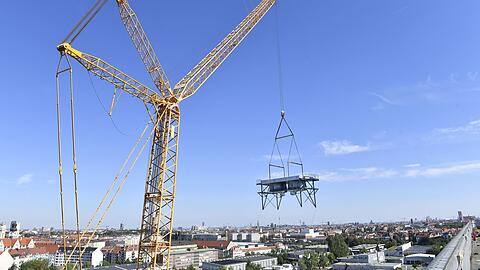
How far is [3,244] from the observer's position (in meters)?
96.5

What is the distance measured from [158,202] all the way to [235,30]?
1562cm

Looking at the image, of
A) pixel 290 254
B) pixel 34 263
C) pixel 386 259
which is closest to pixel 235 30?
pixel 34 263

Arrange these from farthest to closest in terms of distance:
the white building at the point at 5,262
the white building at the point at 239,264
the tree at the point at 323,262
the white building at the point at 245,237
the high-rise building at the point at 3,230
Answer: the white building at the point at 245,237
the high-rise building at the point at 3,230
the white building at the point at 5,262
the white building at the point at 239,264
the tree at the point at 323,262

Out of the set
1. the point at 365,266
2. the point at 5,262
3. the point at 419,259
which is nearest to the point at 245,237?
the point at 419,259

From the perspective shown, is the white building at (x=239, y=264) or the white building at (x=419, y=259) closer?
the white building at (x=419, y=259)

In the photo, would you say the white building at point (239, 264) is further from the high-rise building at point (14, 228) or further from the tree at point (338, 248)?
the high-rise building at point (14, 228)

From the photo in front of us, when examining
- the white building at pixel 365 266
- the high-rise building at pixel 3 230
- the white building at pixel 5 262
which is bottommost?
the white building at pixel 365 266

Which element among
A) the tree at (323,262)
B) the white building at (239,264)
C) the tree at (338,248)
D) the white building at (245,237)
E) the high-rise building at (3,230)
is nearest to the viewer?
the tree at (323,262)

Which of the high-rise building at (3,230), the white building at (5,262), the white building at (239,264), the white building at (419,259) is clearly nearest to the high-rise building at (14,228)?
the high-rise building at (3,230)

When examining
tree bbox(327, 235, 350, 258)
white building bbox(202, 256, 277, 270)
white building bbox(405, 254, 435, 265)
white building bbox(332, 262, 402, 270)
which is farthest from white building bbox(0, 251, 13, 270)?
white building bbox(405, 254, 435, 265)

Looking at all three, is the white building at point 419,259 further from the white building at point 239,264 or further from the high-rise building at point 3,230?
the high-rise building at point 3,230

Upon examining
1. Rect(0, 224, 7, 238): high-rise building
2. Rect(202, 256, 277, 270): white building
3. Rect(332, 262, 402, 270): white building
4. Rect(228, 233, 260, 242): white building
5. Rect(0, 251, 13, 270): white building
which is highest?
Rect(0, 224, 7, 238): high-rise building

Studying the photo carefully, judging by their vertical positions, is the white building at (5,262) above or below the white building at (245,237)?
above

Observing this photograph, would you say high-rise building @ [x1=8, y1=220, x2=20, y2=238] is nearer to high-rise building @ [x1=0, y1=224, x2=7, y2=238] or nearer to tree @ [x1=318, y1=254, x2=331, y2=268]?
high-rise building @ [x1=0, y1=224, x2=7, y2=238]
